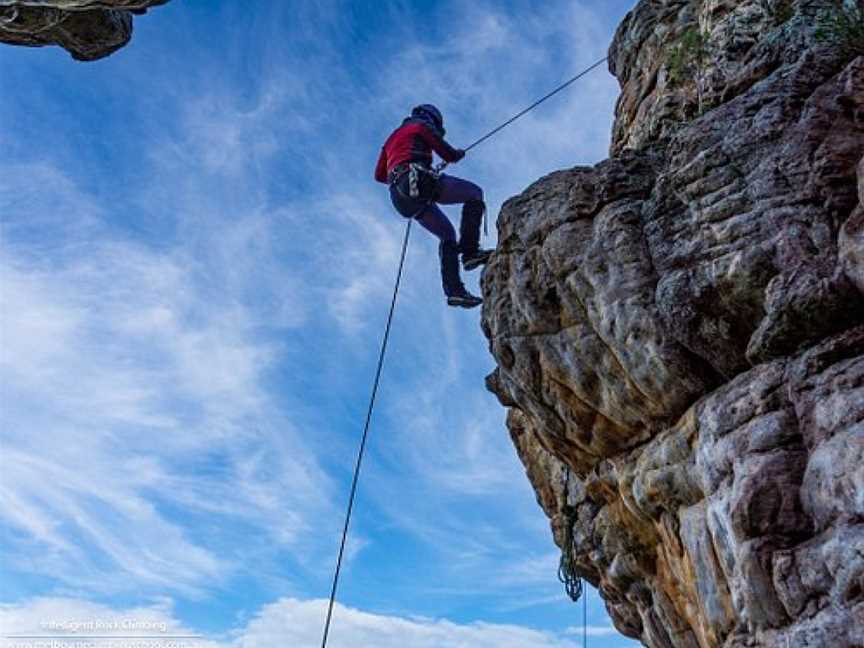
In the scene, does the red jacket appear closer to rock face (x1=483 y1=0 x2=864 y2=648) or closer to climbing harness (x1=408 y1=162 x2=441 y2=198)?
climbing harness (x1=408 y1=162 x2=441 y2=198)

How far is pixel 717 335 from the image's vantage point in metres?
6.88

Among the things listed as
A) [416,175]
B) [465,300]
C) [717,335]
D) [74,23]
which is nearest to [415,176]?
[416,175]

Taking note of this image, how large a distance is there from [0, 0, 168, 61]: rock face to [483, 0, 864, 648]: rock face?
10207 millimetres

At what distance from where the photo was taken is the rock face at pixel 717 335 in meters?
5.71

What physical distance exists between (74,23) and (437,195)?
8.95 meters

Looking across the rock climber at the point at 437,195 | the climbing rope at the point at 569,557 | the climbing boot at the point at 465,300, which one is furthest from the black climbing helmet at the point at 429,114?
the climbing rope at the point at 569,557

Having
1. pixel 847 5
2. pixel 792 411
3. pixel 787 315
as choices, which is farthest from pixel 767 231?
pixel 847 5

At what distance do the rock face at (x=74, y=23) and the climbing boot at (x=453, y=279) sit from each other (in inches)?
320

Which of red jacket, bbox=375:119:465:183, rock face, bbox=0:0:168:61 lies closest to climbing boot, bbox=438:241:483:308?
red jacket, bbox=375:119:465:183

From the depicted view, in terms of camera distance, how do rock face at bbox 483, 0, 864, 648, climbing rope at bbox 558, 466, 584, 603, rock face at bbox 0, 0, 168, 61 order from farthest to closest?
rock face at bbox 0, 0, 168, 61 → climbing rope at bbox 558, 466, 584, 603 → rock face at bbox 483, 0, 864, 648

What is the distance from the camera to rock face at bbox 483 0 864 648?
5.71m

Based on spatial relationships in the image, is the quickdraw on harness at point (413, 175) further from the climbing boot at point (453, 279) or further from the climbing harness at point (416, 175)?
the climbing boot at point (453, 279)

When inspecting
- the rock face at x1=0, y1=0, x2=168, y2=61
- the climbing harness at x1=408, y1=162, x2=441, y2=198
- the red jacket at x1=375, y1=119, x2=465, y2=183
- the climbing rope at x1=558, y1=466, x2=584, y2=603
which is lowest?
the climbing rope at x1=558, y1=466, x2=584, y2=603

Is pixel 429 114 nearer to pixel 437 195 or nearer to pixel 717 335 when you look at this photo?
pixel 437 195
